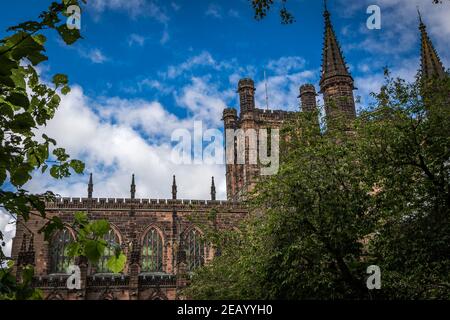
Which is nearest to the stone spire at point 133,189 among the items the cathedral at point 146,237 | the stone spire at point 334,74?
the cathedral at point 146,237

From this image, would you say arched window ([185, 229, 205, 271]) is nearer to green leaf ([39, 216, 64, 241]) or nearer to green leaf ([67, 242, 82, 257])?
green leaf ([67, 242, 82, 257])

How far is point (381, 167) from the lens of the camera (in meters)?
10.8

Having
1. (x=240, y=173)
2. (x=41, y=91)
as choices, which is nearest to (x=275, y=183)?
(x=41, y=91)

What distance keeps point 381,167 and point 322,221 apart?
6.44 feet

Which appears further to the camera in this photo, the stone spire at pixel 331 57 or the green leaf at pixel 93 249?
the stone spire at pixel 331 57

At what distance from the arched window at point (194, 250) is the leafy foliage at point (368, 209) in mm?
22858

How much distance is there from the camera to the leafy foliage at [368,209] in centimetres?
1021

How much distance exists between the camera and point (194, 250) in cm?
3497

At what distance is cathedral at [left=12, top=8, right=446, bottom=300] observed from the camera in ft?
93.9

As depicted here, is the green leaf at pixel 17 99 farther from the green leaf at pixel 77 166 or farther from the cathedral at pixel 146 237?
the cathedral at pixel 146 237

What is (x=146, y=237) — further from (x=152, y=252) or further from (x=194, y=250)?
(x=194, y=250)

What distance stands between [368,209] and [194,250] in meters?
24.7
